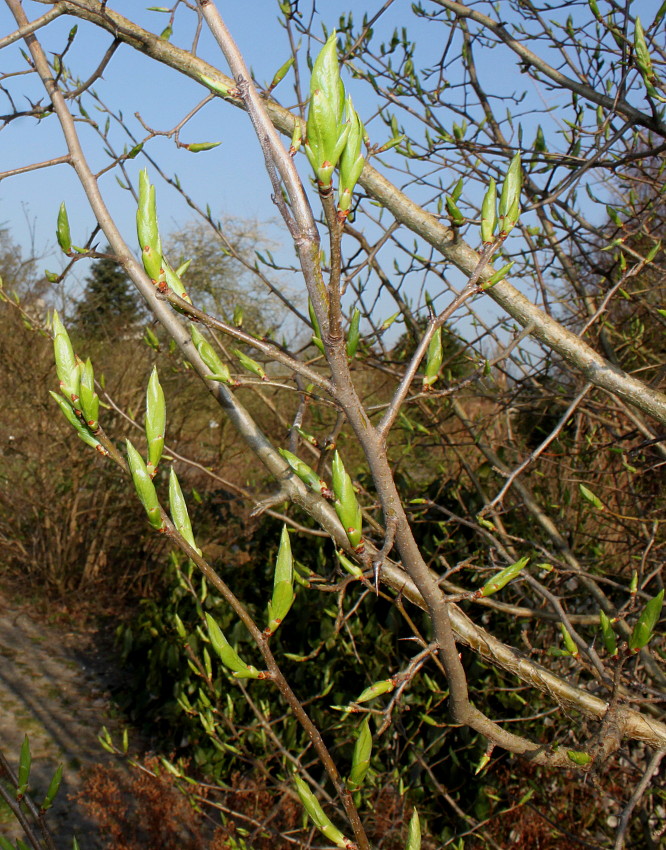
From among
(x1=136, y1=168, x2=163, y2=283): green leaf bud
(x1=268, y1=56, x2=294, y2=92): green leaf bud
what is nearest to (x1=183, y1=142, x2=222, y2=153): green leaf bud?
(x1=268, y1=56, x2=294, y2=92): green leaf bud

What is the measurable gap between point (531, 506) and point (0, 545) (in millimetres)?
4693

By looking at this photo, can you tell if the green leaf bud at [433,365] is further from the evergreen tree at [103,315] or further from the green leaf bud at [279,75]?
the evergreen tree at [103,315]

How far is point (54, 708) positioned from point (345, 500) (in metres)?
4.21

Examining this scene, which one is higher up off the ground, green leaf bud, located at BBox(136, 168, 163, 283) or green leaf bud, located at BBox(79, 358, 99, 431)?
green leaf bud, located at BBox(136, 168, 163, 283)

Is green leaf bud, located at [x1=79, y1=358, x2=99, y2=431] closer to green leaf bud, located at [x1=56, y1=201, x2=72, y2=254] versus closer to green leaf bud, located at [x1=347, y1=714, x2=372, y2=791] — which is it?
green leaf bud, located at [x1=56, y1=201, x2=72, y2=254]

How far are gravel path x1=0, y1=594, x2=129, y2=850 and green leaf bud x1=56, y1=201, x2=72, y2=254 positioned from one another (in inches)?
98.4

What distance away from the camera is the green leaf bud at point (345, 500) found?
0.69m

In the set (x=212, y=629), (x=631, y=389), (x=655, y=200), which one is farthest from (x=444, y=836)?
(x=212, y=629)

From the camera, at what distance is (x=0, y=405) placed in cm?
574

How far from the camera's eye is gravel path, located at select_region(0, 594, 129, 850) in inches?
133

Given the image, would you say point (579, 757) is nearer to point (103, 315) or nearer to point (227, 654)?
point (227, 654)

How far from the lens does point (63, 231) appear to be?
1.01 metres

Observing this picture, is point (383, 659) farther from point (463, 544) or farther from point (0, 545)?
point (0, 545)

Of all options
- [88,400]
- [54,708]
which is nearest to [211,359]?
[88,400]
